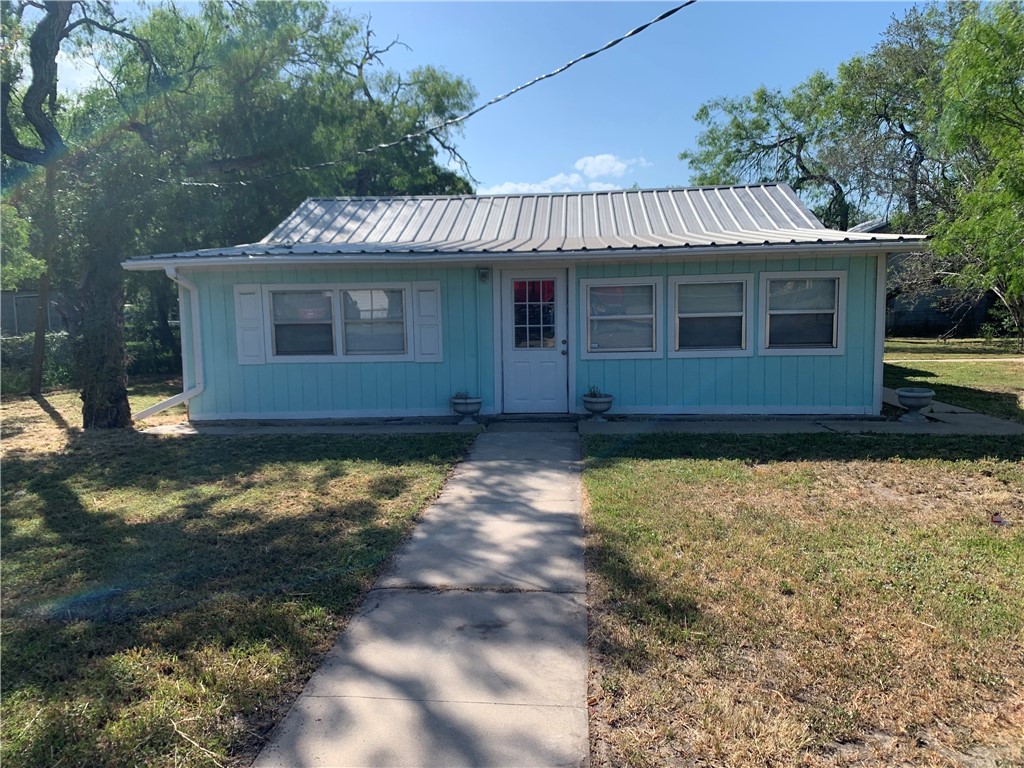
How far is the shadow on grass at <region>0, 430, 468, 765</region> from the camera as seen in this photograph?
3264 millimetres

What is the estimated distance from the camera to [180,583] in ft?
13.4

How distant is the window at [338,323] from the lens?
31.7 feet

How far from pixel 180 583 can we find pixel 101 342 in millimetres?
6679

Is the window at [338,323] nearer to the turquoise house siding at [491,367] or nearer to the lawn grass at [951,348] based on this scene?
the turquoise house siding at [491,367]

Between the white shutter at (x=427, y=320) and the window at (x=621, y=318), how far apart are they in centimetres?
215

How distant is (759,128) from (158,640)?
31.8 meters

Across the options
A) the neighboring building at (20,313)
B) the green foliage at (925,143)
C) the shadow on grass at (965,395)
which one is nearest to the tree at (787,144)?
the green foliage at (925,143)

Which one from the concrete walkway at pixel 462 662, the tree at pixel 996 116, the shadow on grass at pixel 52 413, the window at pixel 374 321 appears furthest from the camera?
the shadow on grass at pixel 52 413

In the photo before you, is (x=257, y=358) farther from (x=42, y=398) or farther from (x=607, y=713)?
(x=607, y=713)

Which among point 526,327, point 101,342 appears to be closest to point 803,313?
point 526,327

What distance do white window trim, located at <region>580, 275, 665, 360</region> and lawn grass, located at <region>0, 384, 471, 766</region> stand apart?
9.39 ft

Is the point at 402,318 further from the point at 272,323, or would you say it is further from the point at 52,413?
the point at 52,413

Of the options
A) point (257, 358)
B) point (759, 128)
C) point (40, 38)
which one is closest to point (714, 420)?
point (257, 358)

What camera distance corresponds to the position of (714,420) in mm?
9273
